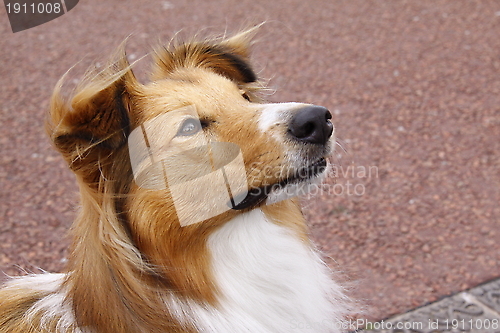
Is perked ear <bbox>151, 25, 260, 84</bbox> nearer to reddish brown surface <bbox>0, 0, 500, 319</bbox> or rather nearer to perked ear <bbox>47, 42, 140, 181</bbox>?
reddish brown surface <bbox>0, 0, 500, 319</bbox>

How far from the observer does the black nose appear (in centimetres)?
204

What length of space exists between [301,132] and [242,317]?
865 millimetres

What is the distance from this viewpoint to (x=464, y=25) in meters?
7.23

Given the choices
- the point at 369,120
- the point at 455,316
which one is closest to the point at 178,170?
the point at 455,316

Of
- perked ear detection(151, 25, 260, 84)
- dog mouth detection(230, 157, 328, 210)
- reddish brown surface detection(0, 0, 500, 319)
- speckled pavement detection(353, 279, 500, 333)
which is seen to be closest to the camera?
dog mouth detection(230, 157, 328, 210)

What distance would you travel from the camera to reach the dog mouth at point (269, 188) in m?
2.11

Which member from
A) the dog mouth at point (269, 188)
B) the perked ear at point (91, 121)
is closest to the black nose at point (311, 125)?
the dog mouth at point (269, 188)

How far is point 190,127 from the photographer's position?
2168 mm

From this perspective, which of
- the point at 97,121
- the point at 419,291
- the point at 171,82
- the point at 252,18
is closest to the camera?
the point at 97,121

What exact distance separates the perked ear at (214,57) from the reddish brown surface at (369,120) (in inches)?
8.9

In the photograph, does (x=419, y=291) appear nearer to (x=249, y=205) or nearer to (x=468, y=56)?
(x=249, y=205)

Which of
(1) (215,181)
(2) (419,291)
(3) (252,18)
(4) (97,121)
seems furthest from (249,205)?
(3) (252,18)

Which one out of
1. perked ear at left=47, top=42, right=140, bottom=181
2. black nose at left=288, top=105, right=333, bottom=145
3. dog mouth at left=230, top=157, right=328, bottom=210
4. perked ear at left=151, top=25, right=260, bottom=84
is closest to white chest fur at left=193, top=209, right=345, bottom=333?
dog mouth at left=230, top=157, right=328, bottom=210

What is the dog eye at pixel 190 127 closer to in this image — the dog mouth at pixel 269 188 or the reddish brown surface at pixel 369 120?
the dog mouth at pixel 269 188
